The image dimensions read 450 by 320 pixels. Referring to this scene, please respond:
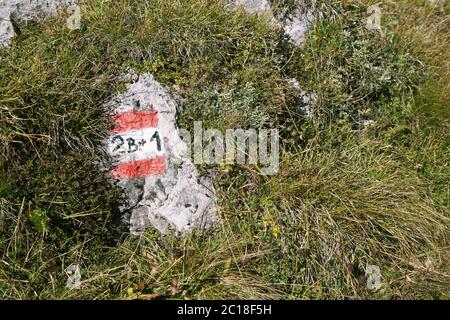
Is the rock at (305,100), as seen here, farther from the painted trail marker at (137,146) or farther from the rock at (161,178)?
the painted trail marker at (137,146)

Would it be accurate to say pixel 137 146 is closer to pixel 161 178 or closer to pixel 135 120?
pixel 135 120

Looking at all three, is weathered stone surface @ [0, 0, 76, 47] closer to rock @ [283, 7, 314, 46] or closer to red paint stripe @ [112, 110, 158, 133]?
red paint stripe @ [112, 110, 158, 133]

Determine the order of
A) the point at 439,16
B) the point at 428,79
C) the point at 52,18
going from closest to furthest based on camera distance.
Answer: the point at 52,18
the point at 428,79
the point at 439,16

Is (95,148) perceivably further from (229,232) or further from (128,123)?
(229,232)

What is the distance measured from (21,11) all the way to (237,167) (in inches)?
104

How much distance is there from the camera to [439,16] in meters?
5.88

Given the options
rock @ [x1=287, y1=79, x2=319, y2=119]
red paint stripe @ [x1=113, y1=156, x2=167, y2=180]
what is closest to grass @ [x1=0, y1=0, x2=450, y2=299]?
rock @ [x1=287, y1=79, x2=319, y2=119]

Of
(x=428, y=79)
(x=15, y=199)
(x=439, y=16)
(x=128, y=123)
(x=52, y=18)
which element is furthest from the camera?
(x=439, y=16)

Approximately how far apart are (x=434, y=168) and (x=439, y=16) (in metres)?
2.04

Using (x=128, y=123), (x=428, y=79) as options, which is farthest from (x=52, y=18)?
(x=428, y=79)

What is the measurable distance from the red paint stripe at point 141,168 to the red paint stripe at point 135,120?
33cm

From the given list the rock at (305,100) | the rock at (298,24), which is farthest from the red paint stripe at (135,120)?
the rock at (298,24)

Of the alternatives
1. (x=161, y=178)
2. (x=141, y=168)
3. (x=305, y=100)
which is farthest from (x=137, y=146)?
(x=305, y=100)

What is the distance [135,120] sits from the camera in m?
4.52
